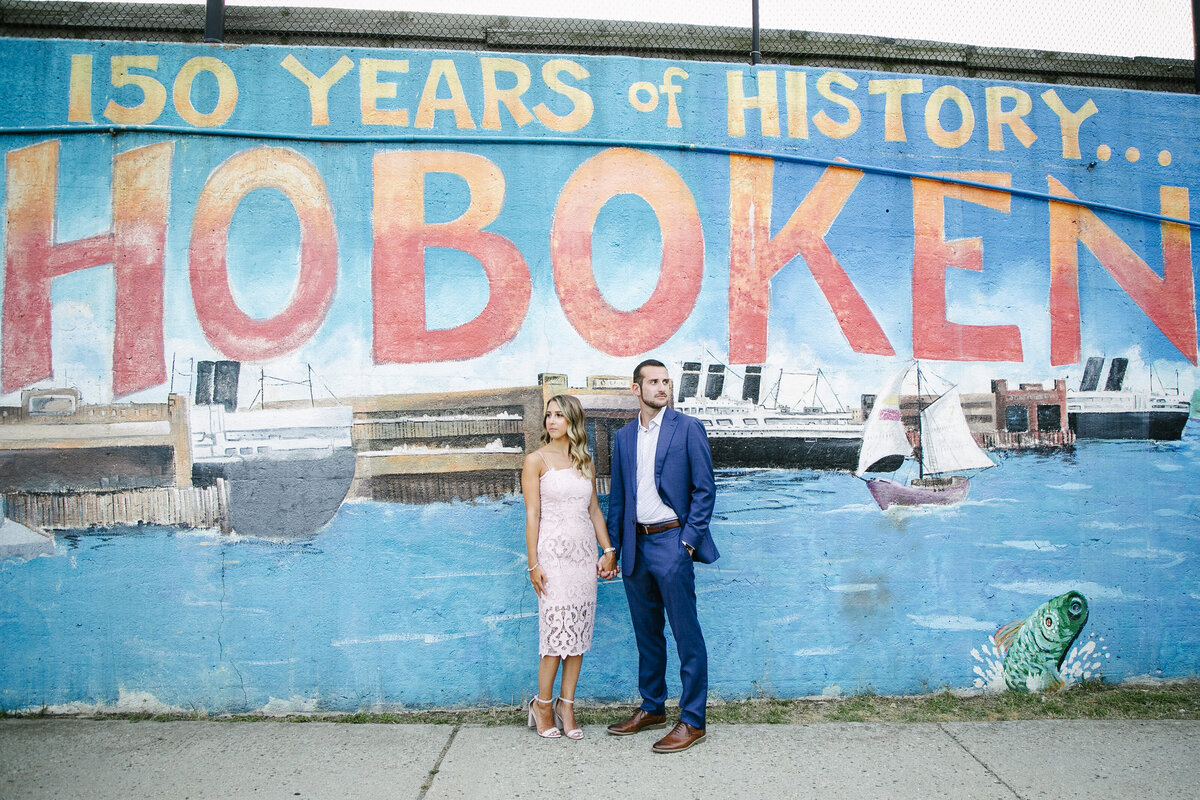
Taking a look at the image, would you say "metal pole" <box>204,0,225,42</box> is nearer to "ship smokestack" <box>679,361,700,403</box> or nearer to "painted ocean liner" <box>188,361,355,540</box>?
"painted ocean liner" <box>188,361,355,540</box>

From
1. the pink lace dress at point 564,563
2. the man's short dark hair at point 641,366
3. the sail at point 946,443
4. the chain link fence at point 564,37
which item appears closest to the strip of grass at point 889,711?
the pink lace dress at point 564,563

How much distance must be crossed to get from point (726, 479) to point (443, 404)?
162cm

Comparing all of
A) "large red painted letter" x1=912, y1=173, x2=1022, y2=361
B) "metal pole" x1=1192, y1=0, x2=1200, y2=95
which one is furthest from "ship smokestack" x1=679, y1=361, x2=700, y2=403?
"metal pole" x1=1192, y1=0, x2=1200, y2=95

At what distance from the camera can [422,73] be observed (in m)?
4.17

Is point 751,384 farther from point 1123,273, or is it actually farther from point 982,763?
point 1123,273

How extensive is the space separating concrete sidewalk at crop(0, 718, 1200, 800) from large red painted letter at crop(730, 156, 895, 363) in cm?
204

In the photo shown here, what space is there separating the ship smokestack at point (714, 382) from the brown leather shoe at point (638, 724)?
1.69m

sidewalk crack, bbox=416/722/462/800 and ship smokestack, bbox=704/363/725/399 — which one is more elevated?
ship smokestack, bbox=704/363/725/399

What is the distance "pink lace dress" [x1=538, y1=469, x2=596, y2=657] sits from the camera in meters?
3.58

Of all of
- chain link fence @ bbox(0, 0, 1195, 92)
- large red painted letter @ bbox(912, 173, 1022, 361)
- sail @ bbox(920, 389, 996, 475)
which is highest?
chain link fence @ bbox(0, 0, 1195, 92)

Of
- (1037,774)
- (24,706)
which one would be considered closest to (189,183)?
(24,706)

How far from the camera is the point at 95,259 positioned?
4.02 metres

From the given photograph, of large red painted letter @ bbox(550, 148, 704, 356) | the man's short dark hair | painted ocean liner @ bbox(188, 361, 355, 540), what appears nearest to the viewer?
the man's short dark hair

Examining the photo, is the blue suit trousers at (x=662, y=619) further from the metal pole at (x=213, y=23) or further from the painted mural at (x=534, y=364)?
the metal pole at (x=213, y=23)
